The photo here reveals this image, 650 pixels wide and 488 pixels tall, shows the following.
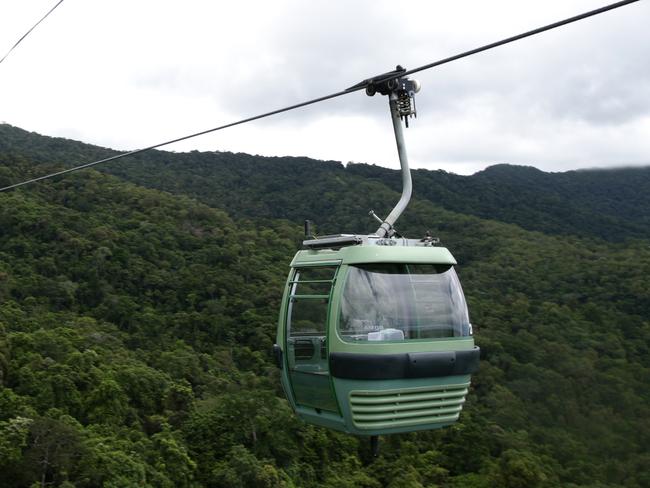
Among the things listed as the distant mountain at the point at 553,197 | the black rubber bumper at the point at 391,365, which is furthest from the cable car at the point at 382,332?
the distant mountain at the point at 553,197

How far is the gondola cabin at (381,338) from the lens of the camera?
509 centimetres

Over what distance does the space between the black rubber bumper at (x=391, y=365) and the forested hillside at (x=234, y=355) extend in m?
20.5

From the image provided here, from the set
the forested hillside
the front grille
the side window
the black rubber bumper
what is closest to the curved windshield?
the black rubber bumper

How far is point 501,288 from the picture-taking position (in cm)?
5434

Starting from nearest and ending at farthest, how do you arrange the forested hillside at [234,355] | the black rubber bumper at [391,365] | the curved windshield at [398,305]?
the black rubber bumper at [391,365] → the curved windshield at [398,305] → the forested hillside at [234,355]

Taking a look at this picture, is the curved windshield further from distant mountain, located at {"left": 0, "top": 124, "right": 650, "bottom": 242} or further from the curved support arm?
distant mountain, located at {"left": 0, "top": 124, "right": 650, "bottom": 242}

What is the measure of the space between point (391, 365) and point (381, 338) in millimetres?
202

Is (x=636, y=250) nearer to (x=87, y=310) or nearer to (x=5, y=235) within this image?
(x=87, y=310)

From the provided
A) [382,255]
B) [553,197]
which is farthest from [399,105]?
[553,197]

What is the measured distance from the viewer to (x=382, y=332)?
5160mm

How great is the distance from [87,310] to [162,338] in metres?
5.42

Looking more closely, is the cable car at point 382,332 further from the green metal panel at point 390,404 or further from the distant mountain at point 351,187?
the distant mountain at point 351,187

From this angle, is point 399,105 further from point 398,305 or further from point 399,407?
point 399,407

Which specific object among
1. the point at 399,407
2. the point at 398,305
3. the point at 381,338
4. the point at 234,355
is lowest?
the point at 234,355
